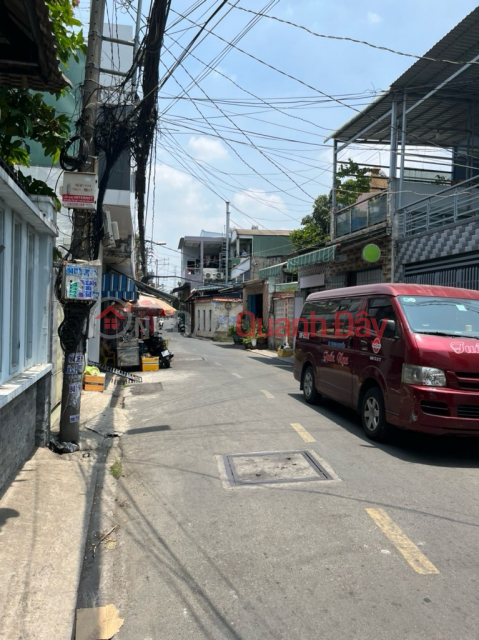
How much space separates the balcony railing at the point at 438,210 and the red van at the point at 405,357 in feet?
18.7

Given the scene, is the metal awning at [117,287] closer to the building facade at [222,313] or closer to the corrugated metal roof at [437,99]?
the corrugated metal roof at [437,99]

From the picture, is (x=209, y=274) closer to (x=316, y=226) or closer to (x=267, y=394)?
(x=316, y=226)

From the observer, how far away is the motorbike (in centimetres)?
1684

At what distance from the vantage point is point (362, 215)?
17125 millimetres

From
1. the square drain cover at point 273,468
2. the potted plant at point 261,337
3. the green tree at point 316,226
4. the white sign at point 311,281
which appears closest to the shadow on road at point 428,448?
the square drain cover at point 273,468

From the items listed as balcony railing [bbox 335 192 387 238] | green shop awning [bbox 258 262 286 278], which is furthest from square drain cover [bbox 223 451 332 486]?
green shop awning [bbox 258 262 286 278]

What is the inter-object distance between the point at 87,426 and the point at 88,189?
375cm

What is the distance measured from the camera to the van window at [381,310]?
662 centimetres

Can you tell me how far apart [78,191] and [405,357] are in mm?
4613

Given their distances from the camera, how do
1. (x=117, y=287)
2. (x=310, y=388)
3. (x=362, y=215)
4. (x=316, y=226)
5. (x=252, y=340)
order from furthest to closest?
(x=316, y=226) < (x=252, y=340) < (x=362, y=215) < (x=117, y=287) < (x=310, y=388)

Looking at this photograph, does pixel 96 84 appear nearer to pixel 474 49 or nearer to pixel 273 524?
pixel 273 524

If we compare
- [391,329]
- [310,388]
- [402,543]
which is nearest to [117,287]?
[310,388]

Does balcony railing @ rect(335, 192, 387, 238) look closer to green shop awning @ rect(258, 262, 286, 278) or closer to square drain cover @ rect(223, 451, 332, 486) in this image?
green shop awning @ rect(258, 262, 286, 278)

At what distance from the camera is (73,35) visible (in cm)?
Answer: 547
